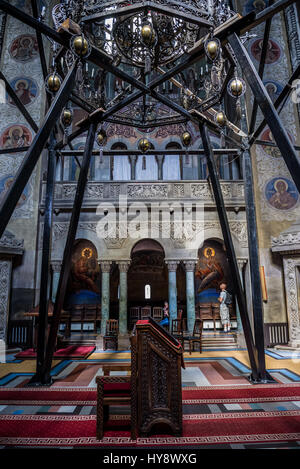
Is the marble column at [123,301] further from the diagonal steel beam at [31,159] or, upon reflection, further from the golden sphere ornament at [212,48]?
the golden sphere ornament at [212,48]

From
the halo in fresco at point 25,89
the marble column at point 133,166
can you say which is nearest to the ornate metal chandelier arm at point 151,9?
the halo in fresco at point 25,89

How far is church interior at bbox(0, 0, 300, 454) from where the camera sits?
3.41 m

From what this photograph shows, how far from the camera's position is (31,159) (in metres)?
3.69

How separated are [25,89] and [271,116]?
1154cm

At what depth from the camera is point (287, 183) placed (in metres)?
11.1

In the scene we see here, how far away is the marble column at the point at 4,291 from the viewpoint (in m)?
9.65

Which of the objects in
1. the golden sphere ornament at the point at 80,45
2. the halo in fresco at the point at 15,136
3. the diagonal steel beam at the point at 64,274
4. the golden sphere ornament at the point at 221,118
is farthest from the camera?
the halo in fresco at the point at 15,136

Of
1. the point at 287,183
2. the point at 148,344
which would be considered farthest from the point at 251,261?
the point at 287,183

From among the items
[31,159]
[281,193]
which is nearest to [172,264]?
[281,193]

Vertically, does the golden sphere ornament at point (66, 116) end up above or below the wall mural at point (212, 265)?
above

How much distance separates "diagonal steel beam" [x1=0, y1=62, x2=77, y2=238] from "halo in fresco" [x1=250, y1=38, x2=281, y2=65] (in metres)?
10.5

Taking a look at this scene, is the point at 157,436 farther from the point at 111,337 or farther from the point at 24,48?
the point at 24,48

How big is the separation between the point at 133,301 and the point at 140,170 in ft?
21.4

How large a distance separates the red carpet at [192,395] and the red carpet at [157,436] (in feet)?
1.97
